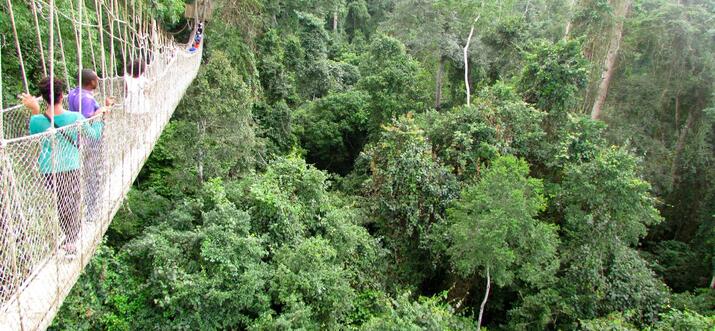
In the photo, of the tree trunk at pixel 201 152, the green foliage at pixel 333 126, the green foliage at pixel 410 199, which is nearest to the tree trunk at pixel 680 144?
the green foliage at pixel 410 199

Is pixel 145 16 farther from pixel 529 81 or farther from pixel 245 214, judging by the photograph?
pixel 529 81

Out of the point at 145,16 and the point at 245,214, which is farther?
the point at 145,16

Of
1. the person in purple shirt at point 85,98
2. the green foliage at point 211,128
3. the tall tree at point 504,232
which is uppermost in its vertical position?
the person in purple shirt at point 85,98

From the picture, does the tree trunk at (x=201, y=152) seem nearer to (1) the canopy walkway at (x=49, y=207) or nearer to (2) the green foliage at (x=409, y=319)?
(2) the green foliage at (x=409, y=319)

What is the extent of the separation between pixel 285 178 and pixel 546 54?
4.90 m

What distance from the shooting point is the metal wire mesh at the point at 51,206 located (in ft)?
5.89

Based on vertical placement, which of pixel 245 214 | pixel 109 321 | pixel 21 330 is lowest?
pixel 109 321

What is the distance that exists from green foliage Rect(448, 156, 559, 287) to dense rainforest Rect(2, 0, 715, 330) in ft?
0.10

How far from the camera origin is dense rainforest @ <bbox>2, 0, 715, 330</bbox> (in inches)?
210

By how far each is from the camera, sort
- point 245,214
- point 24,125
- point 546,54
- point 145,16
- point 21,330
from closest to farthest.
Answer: point 21,330, point 24,125, point 245,214, point 145,16, point 546,54

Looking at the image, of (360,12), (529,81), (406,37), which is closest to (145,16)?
(529,81)

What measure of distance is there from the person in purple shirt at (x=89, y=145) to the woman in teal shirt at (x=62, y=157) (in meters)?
0.11

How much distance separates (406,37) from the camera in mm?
12914

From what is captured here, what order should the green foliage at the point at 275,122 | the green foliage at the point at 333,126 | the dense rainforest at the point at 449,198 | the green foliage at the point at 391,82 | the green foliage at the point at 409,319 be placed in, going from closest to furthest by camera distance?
the green foliage at the point at 409,319
the dense rainforest at the point at 449,198
the green foliage at the point at 275,122
the green foliage at the point at 391,82
the green foliage at the point at 333,126
